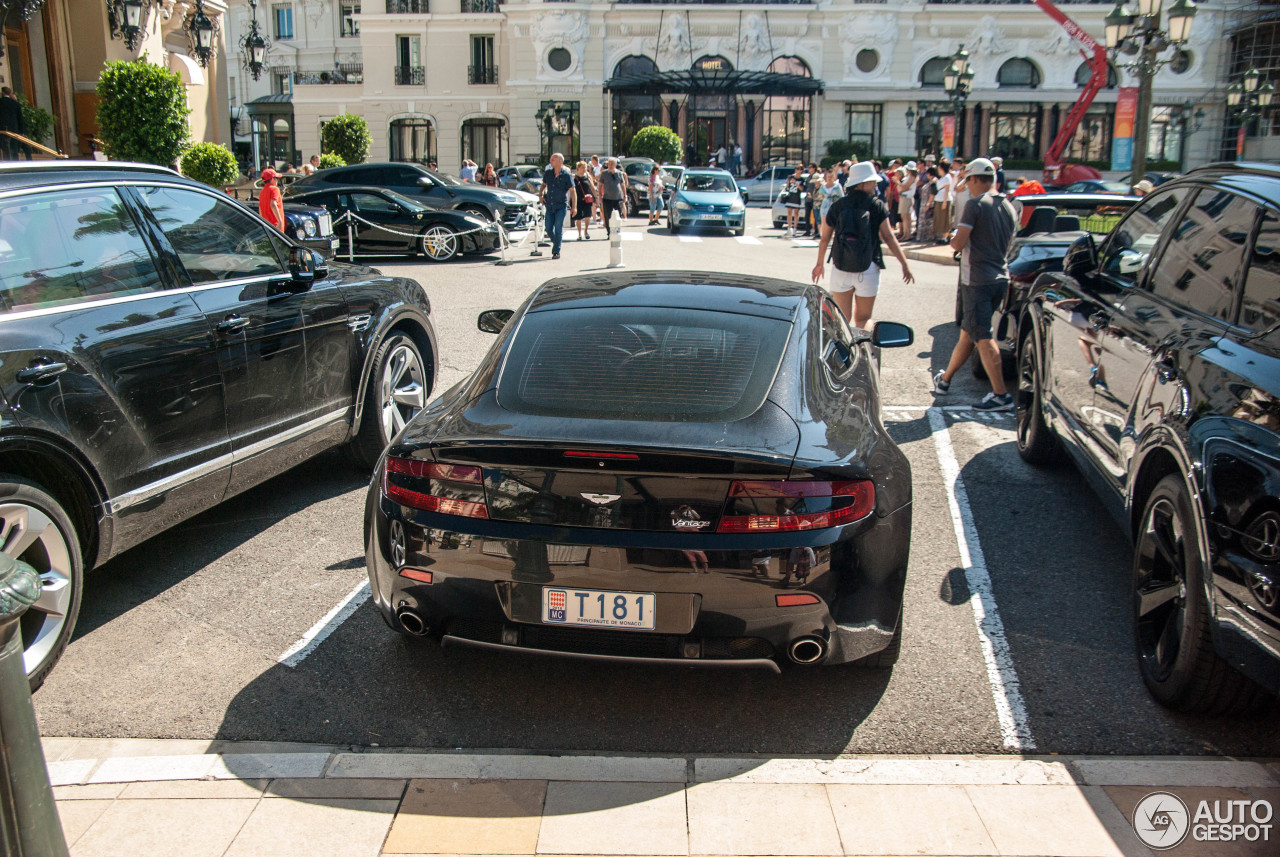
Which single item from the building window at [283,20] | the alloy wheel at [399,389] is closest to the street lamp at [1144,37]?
the alloy wheel at [399,389]

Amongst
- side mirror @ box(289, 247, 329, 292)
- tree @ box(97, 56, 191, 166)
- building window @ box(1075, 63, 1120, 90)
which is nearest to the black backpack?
side mirror @ box(289, 247, 329, 292)

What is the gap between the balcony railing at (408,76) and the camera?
5428 cm

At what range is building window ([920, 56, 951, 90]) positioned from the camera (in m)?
51.0

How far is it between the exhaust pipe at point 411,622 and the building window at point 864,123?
50484mm

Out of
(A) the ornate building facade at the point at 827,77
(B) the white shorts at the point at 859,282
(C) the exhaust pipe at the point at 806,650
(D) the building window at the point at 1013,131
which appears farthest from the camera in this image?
(D) the building window at the point at 1013,131

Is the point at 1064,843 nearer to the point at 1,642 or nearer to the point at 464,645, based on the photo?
the point at 464,645

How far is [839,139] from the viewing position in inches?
2002

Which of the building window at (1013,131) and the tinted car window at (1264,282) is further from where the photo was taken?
the building window at (1013,131)

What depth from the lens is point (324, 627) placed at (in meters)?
4.39

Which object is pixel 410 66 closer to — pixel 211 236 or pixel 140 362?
pixel 211 236

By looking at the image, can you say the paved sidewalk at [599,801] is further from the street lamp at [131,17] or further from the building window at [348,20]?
the building window at [348,20]

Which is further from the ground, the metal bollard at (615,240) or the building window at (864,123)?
the building window at (864,123)

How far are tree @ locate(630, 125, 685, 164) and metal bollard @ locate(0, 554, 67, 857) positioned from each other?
42505mm

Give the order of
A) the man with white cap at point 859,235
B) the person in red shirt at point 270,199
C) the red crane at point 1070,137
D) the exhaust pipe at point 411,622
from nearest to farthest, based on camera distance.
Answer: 1. the exhaust pipe at point 411,622
2. the man with white cap at point 859,235
3. the person in red shirt at point 270,199
4. the red crane at point 1070,137
